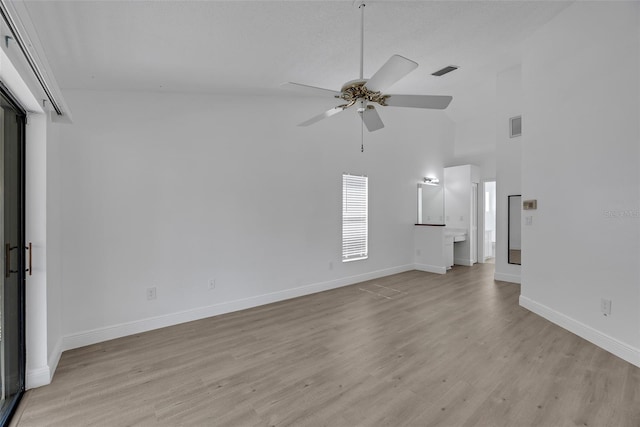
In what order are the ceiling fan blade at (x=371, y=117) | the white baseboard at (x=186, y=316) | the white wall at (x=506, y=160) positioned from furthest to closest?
the white wall at (x=506, y=160)
the white baseboard at (x=186, y=316)
the ceiling fan blade at (x=371, y=117)

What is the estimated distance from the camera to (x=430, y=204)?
6.88 m

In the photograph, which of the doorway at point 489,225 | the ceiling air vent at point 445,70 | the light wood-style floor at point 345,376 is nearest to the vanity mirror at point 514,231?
the light wood-style floor at point 345,376

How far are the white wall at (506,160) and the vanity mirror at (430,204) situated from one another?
1512 millimetres

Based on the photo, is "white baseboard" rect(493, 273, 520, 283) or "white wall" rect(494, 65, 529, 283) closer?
"white wall" rect(494, 65, 529, 283)

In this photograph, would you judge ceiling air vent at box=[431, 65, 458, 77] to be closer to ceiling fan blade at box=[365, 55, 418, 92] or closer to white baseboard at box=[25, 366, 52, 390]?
ceiling fan blade at box=[365, 55, 418, 92]

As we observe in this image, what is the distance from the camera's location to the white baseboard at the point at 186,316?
2.91 meters

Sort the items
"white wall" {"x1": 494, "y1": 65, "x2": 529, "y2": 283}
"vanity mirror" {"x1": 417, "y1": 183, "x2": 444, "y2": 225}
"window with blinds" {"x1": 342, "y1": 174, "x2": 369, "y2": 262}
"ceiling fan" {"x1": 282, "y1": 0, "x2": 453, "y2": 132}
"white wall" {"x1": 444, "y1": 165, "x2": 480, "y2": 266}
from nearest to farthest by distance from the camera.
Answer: "ceiling fan" {"x1": 282, "y1": 0, "x2": 453, "y2": 132} → "white wall" {"x1": 494, "y1": 65, "x2": 529, "y2": 283} → "window with blinds" {"x1": 342, "y1": 174, "x2": 369, "y2": 262} → "vanity mirror" {"x1": 417, "y1": 183, "x2": 444, "y2": 225} → "white wall" {"x1": 444, "y1": 165, "x2": 480, "y2": 266}

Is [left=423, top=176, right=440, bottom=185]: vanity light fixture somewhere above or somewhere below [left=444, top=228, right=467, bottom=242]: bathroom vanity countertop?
above

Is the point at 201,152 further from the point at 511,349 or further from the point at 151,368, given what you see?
the point at 511,349

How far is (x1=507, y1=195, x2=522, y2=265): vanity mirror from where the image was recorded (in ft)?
17.1

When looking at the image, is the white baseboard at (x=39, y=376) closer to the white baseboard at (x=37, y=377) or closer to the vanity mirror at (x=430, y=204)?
the white baseboard at (x=37, y=377)

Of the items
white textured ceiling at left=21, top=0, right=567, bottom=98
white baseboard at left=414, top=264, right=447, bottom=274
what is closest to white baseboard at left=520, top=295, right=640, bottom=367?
white baseboard at left=414, top=264, right=447, bottom=274

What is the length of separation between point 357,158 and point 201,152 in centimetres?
267

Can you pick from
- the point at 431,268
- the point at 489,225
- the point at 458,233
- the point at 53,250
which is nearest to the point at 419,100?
the point at 53,250
